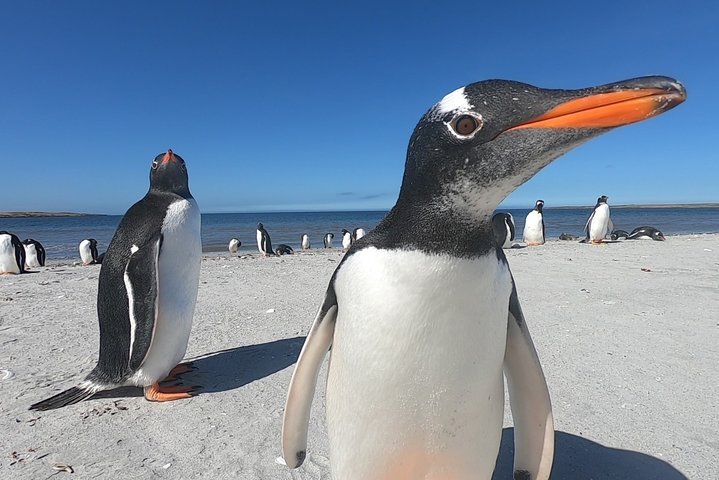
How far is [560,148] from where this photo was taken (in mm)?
1183

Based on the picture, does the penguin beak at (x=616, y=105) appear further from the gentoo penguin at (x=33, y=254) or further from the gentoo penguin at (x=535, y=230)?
the gentoo penguin at (x=33, y=254)

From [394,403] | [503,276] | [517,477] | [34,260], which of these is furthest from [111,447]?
[34,260]

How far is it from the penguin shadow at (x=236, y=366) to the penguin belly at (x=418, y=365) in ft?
6.59

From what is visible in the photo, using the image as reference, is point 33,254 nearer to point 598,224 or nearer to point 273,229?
point 598,224

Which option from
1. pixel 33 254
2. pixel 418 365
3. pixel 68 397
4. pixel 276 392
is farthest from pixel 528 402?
pixel 33 254

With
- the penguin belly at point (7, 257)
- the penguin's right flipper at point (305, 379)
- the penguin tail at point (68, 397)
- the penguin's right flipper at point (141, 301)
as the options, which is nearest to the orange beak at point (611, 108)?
the penguin's right flipper at point (305, 379)

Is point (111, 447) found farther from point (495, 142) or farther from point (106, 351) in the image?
point (495, 142)

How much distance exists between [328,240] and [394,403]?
831 inches

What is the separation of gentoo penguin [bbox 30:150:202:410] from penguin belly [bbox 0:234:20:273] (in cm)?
1066

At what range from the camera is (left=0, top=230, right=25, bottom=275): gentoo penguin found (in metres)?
11.4

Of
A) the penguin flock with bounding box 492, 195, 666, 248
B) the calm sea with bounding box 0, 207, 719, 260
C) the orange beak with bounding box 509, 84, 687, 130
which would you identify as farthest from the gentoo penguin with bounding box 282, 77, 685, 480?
the calm sea with bounding box 0, 207, 719, 260

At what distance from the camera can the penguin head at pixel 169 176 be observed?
3611 millimetres

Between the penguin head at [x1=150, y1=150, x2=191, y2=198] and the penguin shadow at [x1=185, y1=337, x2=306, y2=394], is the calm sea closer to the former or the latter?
the penguin shadow at [x1=185, y1=337, x2=306, y2=394]

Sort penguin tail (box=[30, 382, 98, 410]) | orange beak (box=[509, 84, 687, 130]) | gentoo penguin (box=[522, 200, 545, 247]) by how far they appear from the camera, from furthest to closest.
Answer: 1. gentoo penguin (box=[522, 200, 545, 247])
2. penguin tail (box=[30, 382, 98, 410])
3. orange beak (box=[509, 84, 687, 130])
